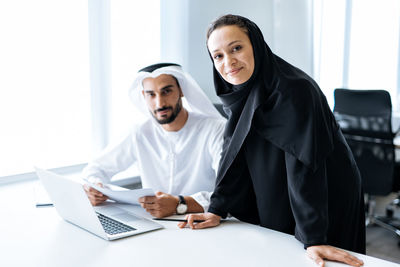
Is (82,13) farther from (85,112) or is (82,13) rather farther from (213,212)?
(213,212)

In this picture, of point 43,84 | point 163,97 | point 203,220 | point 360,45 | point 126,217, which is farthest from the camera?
point 360,45

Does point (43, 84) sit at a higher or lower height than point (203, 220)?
higher

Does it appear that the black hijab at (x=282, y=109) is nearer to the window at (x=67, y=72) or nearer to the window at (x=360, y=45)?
the window at (x=67, y=72)

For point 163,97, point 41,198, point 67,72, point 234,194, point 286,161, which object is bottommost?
point 41,198

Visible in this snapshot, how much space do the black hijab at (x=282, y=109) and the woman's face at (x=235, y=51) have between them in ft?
0.07

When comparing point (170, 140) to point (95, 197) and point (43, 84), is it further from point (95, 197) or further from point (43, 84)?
point (43, 84)

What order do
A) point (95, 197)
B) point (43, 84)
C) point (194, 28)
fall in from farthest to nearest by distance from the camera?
point (194, 28) < point (43, 84) < point (95, 197)

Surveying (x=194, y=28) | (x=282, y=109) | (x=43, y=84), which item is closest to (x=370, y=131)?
(x=194, y=28)

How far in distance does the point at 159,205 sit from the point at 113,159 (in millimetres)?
724

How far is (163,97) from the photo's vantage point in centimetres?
229

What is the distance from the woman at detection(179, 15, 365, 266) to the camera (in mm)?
1422

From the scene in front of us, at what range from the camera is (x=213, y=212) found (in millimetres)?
1726

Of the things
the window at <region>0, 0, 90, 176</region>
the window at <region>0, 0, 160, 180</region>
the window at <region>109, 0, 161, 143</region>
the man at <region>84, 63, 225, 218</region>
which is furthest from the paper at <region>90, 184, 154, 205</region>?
the window at <region>109, 0, 161, 143</region>

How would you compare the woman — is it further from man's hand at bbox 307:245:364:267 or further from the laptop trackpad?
the laptop trackpad
